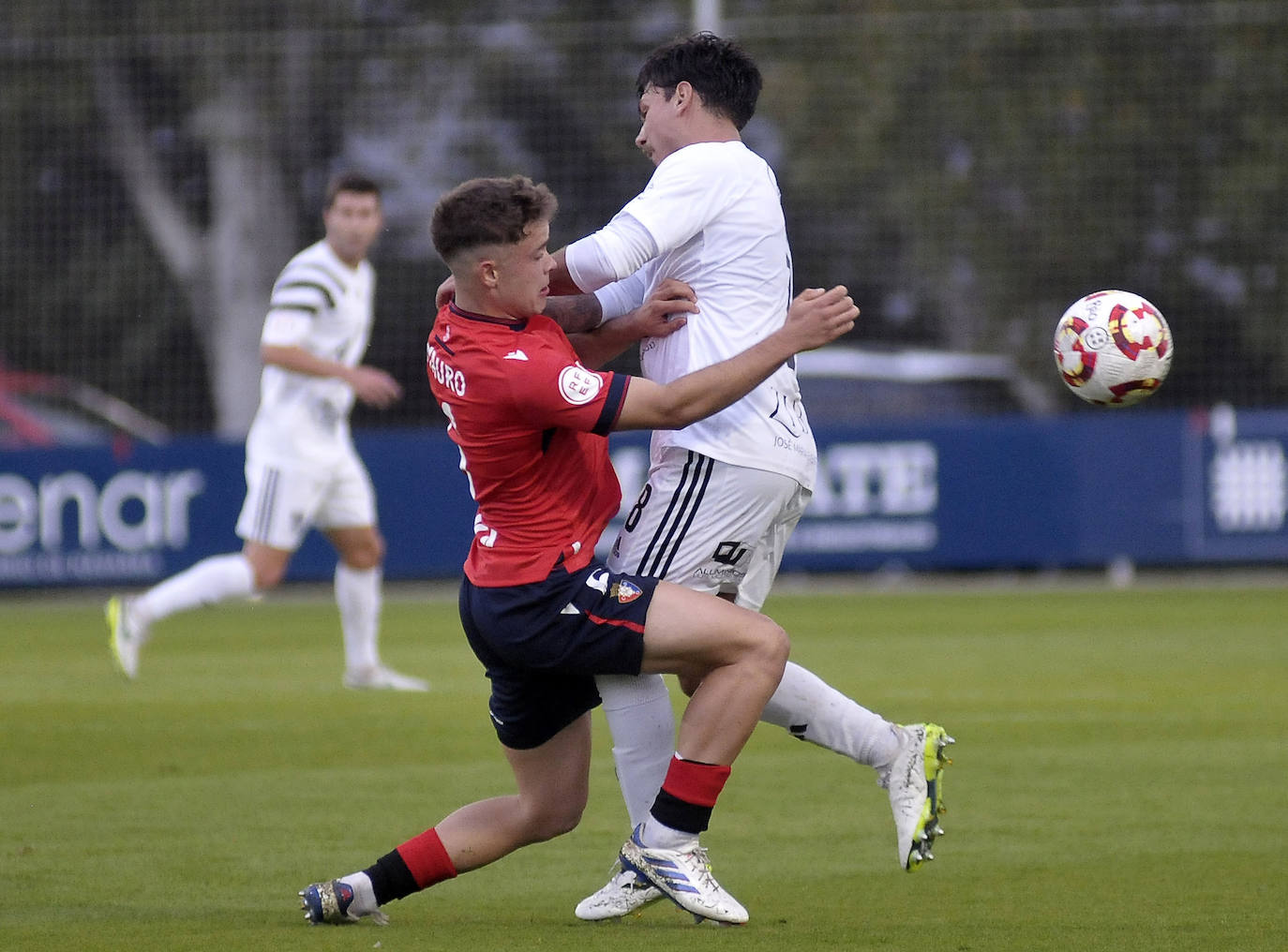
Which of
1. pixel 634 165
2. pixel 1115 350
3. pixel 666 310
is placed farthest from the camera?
pixel 634 165

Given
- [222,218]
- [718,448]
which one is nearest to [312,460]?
[718,448]

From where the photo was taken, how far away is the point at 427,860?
16.2ft

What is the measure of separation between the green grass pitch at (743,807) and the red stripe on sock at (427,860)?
12cm

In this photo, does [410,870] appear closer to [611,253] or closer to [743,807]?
[611,253]

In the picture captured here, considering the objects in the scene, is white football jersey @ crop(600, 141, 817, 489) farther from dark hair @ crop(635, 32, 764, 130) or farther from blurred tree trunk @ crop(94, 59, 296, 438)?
blurred tree trunk @ crop(94, 59, 296, 438)

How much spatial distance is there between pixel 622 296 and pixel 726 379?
77 cm

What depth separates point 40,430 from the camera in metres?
18.5

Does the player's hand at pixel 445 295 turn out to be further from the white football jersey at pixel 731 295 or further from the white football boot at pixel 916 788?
the white football boot at pixel 916 788

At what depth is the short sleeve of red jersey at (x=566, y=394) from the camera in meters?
4.59

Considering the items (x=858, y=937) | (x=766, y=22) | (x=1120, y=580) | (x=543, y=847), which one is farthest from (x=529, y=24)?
(x=858, y=937)

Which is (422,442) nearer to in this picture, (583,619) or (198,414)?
(198,414)

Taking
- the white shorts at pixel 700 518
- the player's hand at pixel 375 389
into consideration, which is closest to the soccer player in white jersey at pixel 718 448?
the white shorts at pixel 700 518

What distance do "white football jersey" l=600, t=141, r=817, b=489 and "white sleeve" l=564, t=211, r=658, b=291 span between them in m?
0.11

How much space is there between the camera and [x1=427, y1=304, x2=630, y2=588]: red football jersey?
4609mm
